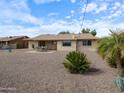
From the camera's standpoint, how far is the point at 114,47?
11.4m

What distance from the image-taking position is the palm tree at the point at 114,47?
1138 centimetres

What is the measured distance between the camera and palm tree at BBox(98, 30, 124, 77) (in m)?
11.4

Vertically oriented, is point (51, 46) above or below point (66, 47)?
above

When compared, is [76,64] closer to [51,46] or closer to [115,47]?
[115,47]

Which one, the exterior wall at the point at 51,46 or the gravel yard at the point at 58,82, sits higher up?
the exterior wall at the point at 51,46

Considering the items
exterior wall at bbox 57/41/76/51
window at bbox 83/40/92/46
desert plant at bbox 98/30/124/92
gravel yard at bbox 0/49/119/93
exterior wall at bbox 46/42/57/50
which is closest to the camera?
gravel yard at bbox 0/49/119/93

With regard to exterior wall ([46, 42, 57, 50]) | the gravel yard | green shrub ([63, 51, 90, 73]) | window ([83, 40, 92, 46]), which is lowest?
the gravel yard

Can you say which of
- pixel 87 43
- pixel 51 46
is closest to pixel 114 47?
pixel 87 43

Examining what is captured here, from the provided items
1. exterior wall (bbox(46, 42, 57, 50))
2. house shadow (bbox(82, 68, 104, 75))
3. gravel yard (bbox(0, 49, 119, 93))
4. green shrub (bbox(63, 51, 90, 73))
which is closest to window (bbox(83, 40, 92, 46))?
exterior wall (bbox(46, 42, 57, 50))

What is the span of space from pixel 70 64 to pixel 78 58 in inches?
29.2

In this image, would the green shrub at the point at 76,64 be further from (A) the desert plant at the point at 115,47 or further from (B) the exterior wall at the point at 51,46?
(B) the exterior wall at the point at 51,46

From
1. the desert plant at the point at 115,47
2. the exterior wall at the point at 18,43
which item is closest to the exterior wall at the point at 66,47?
the exterior wall at the point at 18,43

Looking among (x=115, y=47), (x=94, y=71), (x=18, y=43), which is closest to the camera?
(x=115, y=47)

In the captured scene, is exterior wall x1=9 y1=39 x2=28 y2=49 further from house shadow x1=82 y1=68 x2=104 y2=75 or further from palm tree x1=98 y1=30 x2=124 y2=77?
palm tree x1=98 y1=30 x2=124 y2=77
